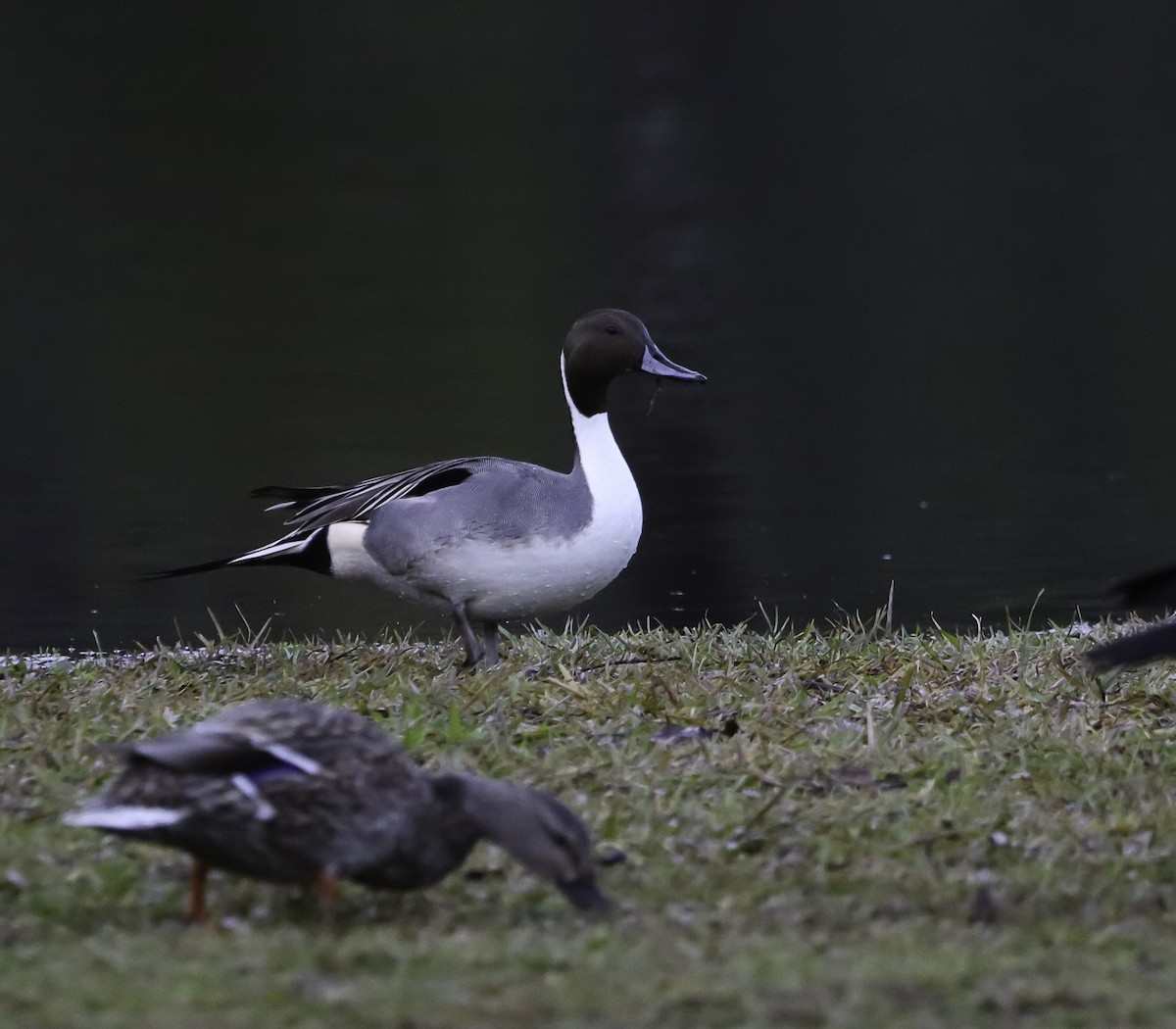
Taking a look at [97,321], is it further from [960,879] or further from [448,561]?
[960,879]

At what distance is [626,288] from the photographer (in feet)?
83.7

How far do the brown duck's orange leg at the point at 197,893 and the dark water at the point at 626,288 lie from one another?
4912 mm

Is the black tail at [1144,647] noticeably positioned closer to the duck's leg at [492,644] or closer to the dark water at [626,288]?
the duck's leg at [492,644]

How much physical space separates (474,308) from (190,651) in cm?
1722

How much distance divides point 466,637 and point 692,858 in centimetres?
231

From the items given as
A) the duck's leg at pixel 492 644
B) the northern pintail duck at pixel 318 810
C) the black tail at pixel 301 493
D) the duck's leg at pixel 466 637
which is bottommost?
the duck's leg at pixel 492 644

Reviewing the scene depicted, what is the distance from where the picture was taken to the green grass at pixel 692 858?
3.74 metres

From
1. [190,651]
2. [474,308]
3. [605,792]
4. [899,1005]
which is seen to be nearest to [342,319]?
[474,308]

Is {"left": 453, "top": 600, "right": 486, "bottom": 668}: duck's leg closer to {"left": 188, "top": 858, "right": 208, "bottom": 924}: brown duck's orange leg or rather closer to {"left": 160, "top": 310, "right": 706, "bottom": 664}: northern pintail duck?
{"left": 160, "top": 310, "right": 706, "bottom": 664}: northern pintail duck

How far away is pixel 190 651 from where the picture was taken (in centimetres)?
728

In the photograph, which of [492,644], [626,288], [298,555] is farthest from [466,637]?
[626,288]

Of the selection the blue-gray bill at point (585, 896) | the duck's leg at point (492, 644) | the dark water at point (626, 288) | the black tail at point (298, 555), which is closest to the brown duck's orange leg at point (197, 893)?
the blue-gray bill at point (585, 896)

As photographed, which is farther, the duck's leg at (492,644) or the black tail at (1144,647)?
the duck's leg at (492,644)

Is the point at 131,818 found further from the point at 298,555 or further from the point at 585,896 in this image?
the point at 298,555
